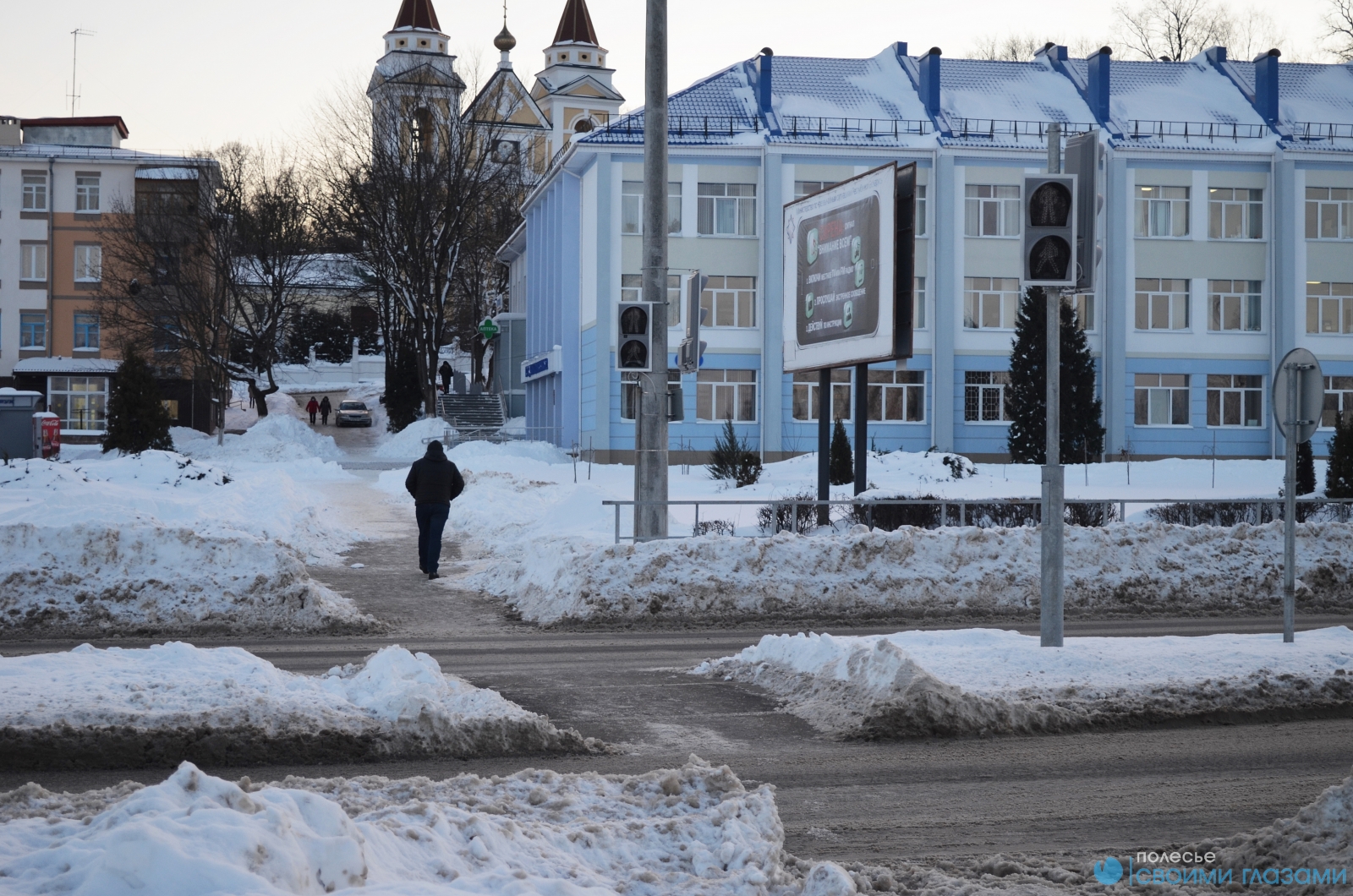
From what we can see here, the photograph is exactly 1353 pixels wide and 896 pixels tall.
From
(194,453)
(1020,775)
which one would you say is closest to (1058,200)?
(1020,775)

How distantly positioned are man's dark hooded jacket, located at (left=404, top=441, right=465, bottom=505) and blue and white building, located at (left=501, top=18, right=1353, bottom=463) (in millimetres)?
27144

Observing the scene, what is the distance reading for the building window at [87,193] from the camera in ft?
227

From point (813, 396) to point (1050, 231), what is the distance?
3605 centimetres

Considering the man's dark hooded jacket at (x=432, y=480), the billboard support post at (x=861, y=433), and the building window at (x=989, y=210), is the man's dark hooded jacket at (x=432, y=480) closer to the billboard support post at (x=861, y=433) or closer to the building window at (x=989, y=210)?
the billboard support post at (x=861, y=433)

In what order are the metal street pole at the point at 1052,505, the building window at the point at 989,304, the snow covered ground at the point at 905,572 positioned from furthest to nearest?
1. the building window at the point at 989,304
2. the snow covered ground at the point at 905,572
3. the metal street pole at the point at 1052,505

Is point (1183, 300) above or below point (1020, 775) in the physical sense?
above

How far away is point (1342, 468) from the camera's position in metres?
26.4

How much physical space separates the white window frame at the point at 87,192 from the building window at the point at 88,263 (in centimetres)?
198

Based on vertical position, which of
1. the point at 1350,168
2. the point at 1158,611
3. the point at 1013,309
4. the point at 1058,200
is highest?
the point at 1350,168

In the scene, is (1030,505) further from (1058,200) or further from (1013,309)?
(1013,309)

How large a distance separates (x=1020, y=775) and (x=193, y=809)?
426 cm

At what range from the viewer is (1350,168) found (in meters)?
47.9

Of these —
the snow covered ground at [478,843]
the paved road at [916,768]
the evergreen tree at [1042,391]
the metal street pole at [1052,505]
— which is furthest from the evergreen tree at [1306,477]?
the snow covered ground at [478,843]

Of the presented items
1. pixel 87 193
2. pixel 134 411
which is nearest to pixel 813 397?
pixel 134 411
